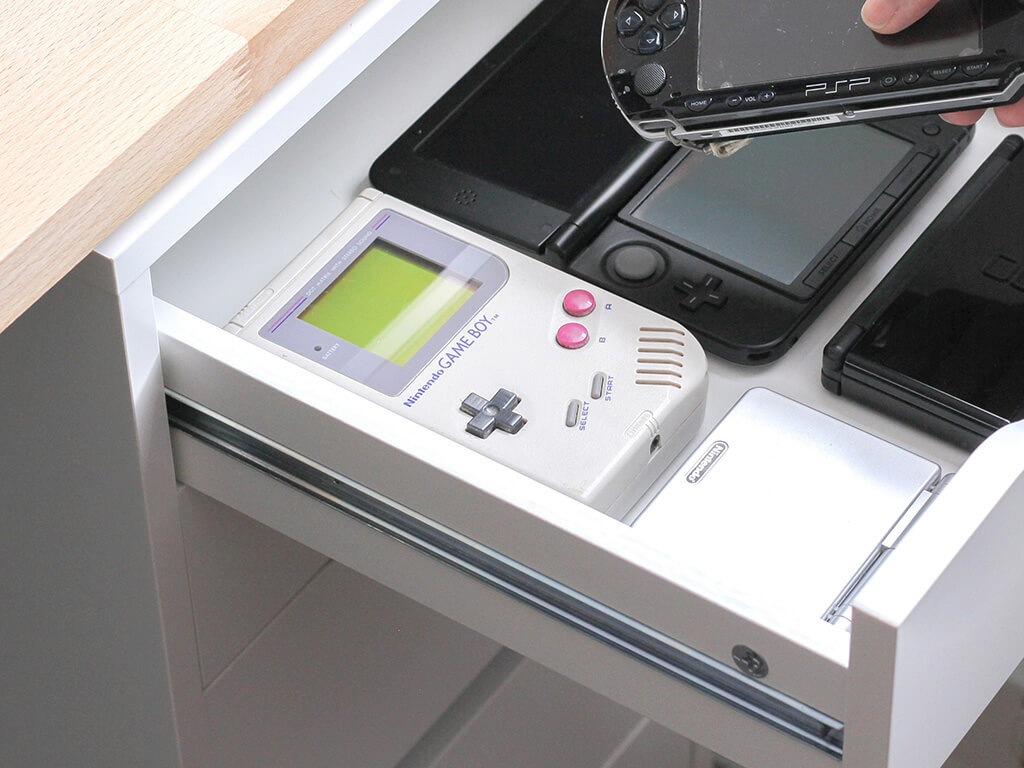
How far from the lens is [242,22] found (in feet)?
2.03

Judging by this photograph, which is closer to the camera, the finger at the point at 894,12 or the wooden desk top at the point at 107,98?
the wooden desk top at the point at 107,98

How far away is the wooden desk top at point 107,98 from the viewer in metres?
0.55

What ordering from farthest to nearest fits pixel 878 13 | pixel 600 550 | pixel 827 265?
1. pixel 827 265
2. pixel 878 13
3. pixel 600 550

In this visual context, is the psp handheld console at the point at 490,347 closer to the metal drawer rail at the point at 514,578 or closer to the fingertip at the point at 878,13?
the metal drawer rail at the point at 514,578

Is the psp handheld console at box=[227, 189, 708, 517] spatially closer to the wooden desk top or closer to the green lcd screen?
the green lcd screen

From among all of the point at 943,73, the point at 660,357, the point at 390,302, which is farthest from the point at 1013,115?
the point at 390,302

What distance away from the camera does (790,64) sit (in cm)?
67

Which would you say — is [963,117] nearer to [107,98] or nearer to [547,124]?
[547,124]

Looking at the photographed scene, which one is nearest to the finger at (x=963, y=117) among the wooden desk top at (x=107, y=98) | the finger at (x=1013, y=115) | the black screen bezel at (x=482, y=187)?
the finger at (x=1013, y=115)

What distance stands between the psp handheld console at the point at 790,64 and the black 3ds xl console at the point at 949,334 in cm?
11

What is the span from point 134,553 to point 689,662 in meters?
0.29

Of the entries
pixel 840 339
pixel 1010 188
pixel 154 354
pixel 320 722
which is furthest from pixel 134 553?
pixel 1010 188

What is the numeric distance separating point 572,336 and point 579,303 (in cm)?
2

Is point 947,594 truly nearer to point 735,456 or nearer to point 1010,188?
point 735,456
